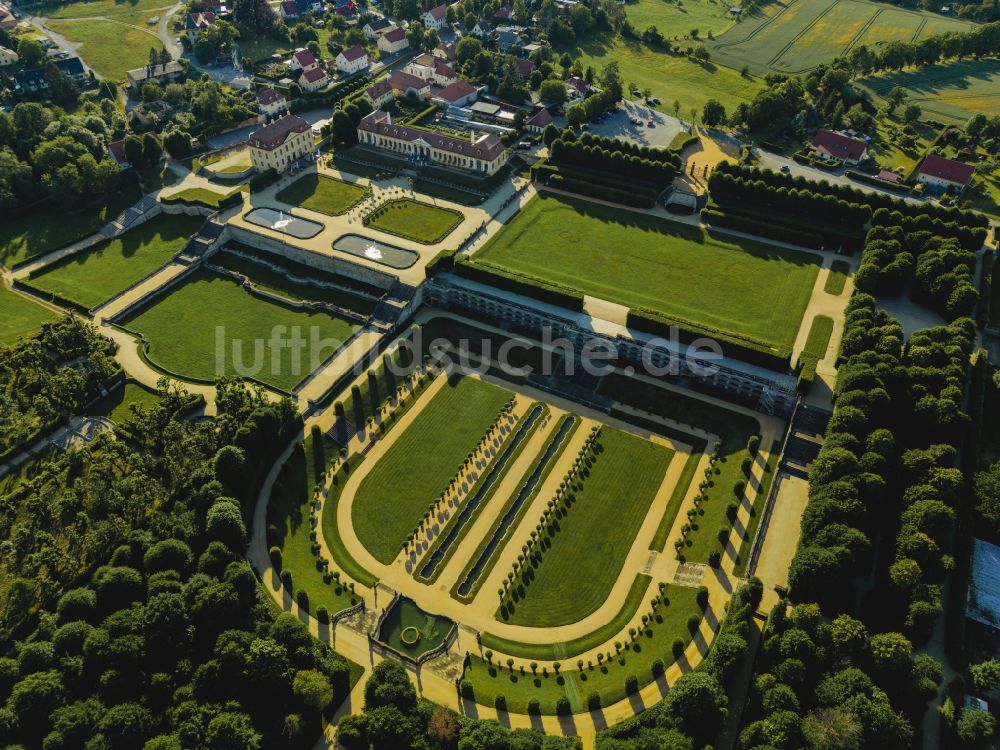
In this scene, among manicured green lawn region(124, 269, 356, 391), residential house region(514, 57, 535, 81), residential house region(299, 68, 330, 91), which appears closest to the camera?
manicured green lawn region(124, 269, 356, 391)

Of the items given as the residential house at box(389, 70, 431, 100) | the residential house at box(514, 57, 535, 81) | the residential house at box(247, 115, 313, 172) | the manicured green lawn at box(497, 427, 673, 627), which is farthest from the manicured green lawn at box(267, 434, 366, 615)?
the residential house at box(514, 57, 535, 81)

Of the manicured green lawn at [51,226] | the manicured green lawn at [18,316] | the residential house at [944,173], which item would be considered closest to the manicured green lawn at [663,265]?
the residential house at [944,173]

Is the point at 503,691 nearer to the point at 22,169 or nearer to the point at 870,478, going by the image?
the point at 870,478

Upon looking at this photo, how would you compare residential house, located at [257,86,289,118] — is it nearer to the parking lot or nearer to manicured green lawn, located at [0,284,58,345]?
manicured green lawn, located at [0,284,58,345]

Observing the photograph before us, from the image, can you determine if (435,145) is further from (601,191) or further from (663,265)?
(663,265)

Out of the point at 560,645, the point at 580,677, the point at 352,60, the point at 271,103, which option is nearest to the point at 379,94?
the point at 352,60

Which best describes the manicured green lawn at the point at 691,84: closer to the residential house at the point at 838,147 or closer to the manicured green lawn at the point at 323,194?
the residential house at the point at 838,147

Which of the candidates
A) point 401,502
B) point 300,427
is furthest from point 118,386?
point 401,502
